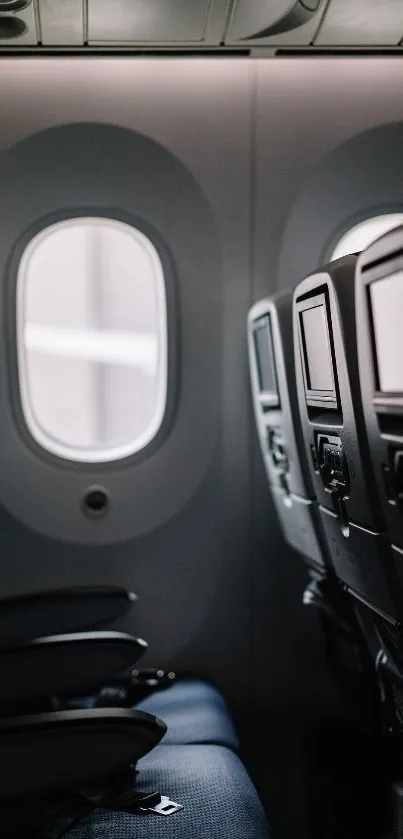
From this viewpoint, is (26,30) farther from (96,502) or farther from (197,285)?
(96,502)

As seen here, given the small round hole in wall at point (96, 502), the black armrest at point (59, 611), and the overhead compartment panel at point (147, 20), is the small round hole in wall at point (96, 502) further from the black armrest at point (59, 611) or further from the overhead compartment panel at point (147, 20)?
the overhead compartment panel at point (147, 20)

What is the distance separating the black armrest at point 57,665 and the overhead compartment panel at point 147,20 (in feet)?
5.76

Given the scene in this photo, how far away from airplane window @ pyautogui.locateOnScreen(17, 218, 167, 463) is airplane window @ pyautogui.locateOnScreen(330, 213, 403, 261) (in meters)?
0.61

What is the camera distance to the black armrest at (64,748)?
1.90m

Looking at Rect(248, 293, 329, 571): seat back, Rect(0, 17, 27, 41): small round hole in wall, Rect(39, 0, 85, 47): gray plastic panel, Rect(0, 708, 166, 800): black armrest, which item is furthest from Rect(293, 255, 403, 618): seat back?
Rect(0, 17, 27, 41): small round hole in wall

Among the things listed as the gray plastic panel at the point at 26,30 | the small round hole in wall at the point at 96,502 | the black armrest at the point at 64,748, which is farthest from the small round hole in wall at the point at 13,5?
the black armrest at the point at 64,748

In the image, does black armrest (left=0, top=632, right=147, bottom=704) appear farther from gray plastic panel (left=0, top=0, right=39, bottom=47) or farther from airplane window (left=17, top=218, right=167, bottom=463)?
gray plastic panel (left=0, top=0, right=39, bottom=47)

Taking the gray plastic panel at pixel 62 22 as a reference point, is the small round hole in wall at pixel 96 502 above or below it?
below

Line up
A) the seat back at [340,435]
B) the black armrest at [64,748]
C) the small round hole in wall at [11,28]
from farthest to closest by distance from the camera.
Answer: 1. the small round hole in wall at [11,28]
2. the seat back at [340,435]
3. the black armrest at [64,748]

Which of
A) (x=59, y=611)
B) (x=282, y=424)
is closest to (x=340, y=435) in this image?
(x=282, y=424)

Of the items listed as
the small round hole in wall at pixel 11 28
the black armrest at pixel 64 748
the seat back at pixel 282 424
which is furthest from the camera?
the small round hole in wall at pixel 11 28

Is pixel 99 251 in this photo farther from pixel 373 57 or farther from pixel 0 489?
pixel 373 57

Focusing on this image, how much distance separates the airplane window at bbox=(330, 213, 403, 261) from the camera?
11.8ft

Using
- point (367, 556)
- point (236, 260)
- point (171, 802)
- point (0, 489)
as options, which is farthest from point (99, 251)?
point (171, 802)
